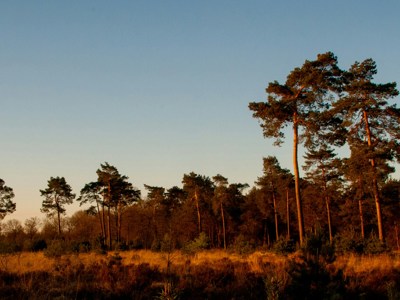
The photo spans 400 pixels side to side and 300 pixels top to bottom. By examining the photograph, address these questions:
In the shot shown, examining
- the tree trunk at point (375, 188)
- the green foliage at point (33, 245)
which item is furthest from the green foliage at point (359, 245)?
the green foliage at point (33, 245)

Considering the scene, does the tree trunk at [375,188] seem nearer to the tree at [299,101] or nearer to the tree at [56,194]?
the tree at [299,101]

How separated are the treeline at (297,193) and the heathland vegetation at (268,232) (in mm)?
102

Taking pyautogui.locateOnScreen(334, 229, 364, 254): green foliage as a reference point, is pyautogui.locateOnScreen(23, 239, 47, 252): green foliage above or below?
below

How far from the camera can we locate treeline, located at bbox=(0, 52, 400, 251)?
21.6 metres

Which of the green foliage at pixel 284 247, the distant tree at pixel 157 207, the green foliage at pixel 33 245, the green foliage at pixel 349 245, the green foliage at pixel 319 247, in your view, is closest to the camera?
the green foliage at pixel 319 247

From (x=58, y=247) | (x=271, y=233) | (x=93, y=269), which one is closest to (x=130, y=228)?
(x=271, y=233)

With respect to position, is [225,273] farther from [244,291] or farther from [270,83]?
[270,83]

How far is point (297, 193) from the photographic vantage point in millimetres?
21469

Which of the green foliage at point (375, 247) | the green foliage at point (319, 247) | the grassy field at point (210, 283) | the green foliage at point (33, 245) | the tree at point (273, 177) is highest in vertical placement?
the tree at point (273, 177)

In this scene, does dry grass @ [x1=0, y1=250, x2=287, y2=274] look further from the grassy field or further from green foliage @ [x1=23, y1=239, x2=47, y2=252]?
green foliage @ [x1=23, y1=239, x2=47, y2=252]

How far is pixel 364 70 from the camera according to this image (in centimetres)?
2427

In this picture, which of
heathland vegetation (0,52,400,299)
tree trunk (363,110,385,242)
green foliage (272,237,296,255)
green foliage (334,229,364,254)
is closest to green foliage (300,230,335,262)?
heathland vegetation (0,52,400,299)

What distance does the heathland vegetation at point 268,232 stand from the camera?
28.8 feet

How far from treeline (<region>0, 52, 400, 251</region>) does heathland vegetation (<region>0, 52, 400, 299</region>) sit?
0.10 m
